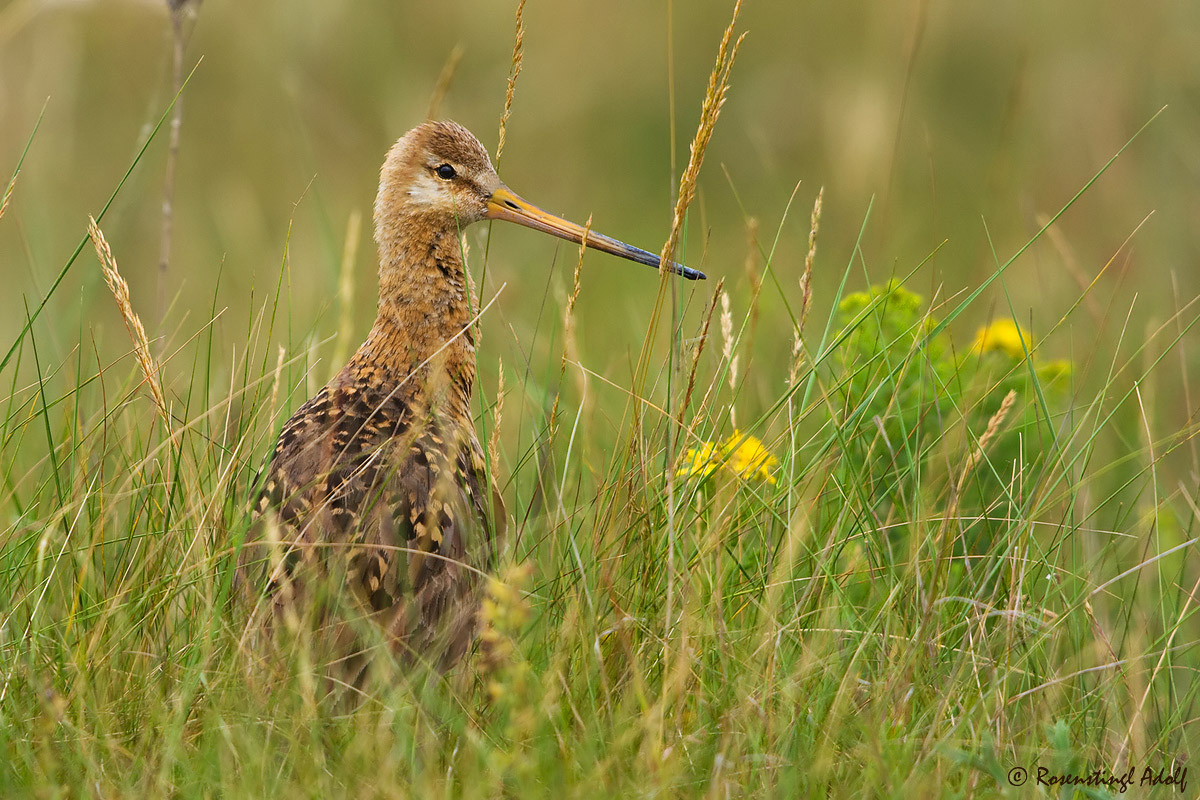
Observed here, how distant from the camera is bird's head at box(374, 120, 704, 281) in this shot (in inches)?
154

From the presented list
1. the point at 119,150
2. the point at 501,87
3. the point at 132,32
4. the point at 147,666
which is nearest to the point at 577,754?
the point at 147,666

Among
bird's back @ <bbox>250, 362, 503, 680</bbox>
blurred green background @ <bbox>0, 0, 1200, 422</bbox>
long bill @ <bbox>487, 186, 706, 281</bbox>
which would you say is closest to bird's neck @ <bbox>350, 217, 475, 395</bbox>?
long bill @ <bbox>487, 186, 706, 281</bbox>

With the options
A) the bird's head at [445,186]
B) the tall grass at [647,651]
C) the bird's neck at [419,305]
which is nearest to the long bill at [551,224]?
the bird's head at [445,186]

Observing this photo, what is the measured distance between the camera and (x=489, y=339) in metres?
6.59

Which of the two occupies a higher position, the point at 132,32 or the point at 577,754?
the point at 132,32

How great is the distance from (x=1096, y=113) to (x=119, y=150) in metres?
6.04

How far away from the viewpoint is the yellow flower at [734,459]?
3014 mm

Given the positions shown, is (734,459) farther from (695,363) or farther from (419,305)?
(419,305)

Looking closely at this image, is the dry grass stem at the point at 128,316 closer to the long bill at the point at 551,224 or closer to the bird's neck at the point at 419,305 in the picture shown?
the bird's neck at the point at 419,305

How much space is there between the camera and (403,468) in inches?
125

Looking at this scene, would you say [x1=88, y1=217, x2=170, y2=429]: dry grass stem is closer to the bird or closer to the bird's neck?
the bird

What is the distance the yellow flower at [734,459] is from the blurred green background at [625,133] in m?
2.75

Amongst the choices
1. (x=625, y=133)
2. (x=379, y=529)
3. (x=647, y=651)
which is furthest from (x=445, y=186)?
(x=625, y=133)

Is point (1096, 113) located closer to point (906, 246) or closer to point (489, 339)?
point (906, 246)
